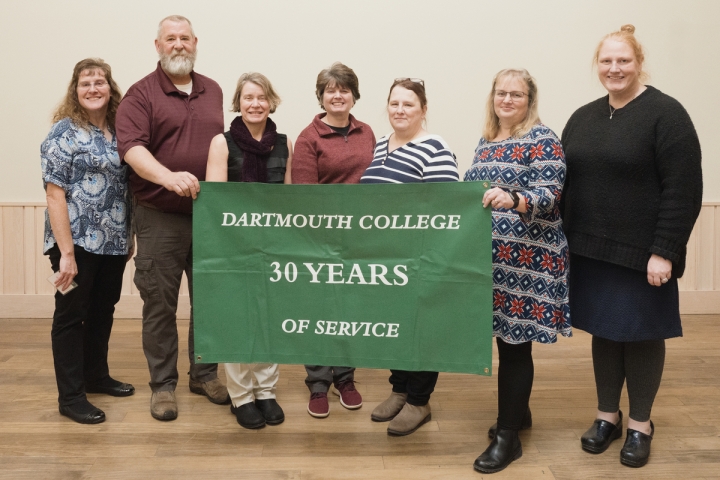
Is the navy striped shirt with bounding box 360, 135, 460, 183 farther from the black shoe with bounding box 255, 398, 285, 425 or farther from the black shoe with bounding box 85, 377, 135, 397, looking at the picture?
the black shoe with bounding box 85, 377, 135, 397

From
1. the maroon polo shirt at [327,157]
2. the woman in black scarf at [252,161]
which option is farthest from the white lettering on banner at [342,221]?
the maroon polo shirt at [327,157]

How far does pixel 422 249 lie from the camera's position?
225 cm

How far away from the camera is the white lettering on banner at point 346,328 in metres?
2.30

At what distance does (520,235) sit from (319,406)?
3.74ft

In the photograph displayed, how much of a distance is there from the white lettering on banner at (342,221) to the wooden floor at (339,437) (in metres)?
0.82

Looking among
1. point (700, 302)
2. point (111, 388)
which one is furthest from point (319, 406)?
point (700, 302)

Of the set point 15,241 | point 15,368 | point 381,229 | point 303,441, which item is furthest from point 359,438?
point 15,241

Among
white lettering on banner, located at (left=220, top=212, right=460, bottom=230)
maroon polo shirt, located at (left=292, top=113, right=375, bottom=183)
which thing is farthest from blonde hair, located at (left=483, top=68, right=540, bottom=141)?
maroon polo shirt, located at (left=292, top=113, right=375, bottom=183)

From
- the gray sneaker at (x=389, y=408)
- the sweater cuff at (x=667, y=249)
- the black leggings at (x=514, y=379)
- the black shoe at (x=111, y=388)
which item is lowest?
the black shoe at (x=111, y=388)

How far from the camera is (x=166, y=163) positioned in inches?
107

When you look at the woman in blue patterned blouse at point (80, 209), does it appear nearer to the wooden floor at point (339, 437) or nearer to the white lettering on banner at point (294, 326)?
the wooden floor at point (339, 437)

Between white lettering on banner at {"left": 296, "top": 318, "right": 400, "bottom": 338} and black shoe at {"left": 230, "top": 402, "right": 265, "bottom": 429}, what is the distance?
49 centimetres

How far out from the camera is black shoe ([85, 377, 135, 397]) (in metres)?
3.01

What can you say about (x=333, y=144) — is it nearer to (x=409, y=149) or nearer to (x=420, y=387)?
(x=409, y=149)
